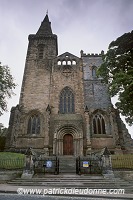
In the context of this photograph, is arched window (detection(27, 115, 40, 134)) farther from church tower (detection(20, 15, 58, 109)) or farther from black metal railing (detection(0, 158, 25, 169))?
black metal railing (detection(0, 158, 25, 169))

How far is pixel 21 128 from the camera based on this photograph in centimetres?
2172

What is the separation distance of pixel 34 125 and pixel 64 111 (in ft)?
16.2

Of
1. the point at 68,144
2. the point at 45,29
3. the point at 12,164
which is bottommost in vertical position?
the point at 12,164

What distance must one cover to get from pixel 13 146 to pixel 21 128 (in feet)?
9.76

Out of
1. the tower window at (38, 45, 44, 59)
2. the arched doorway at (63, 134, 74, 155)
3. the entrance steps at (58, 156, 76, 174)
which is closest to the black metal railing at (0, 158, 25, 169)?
the entrance steps at (58, 156, 76, 174)

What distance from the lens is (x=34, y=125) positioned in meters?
22.4

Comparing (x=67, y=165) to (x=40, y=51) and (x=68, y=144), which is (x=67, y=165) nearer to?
(x=68, y=144)

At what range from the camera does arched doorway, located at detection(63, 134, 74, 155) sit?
69.3 feet

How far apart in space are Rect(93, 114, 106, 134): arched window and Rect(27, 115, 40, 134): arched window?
8182 millimetres

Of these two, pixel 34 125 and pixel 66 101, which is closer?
pixel 34 125

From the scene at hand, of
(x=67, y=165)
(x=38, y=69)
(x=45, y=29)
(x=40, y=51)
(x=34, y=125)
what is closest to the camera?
(x=67, y=165)

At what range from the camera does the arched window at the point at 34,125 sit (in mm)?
21953

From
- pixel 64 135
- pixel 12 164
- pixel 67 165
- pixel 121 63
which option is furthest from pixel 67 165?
pixel 121 63

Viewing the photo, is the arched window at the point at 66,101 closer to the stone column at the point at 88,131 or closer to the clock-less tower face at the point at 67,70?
the clock-less tower face at the point at 67,70
